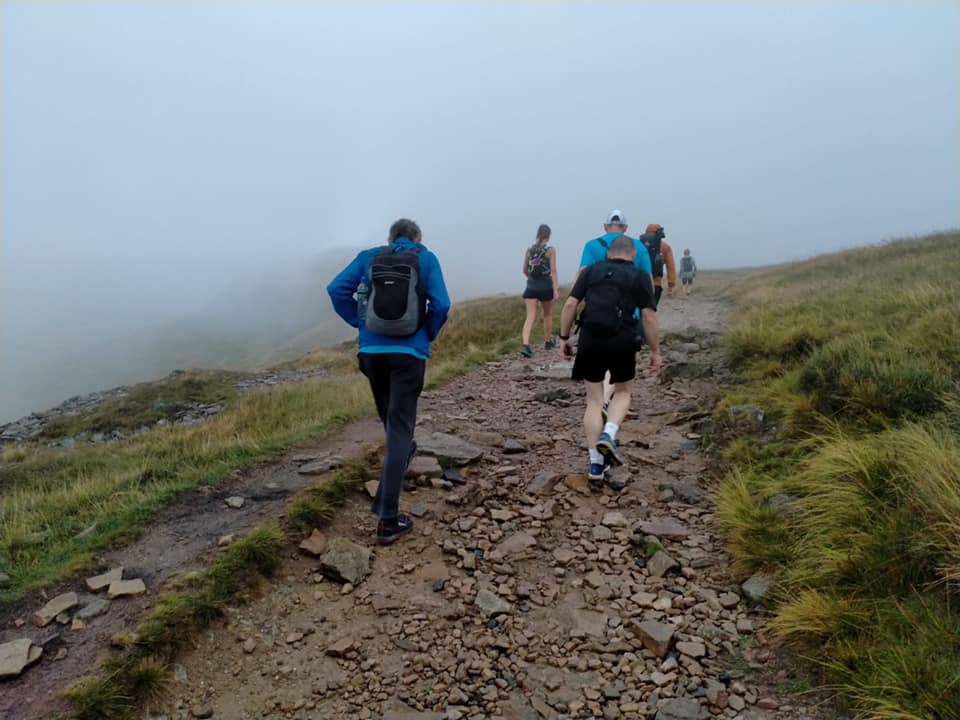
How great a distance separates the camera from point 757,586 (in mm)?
3814

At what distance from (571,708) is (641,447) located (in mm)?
3756

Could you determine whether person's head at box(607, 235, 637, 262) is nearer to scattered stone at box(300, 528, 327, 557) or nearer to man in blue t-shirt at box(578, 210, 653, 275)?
man in blue t-shirt at box(578, 210, 653, 275)

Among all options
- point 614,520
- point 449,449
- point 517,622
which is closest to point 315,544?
point 517,622

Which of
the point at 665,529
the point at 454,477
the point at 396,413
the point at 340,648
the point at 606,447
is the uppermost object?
the point at 396,413

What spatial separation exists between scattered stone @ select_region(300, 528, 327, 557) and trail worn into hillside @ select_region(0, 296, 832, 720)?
135mm

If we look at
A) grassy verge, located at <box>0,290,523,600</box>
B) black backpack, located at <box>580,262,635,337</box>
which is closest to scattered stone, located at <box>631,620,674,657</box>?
black backpack, located at <box>580,262,635,337</box>

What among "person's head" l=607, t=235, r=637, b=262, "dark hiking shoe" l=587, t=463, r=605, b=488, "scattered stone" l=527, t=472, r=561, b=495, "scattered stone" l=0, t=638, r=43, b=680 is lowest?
"scattered stone" l=0, t=638, r=43, b=680

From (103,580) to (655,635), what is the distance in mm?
3933

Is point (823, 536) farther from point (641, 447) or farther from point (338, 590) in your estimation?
point (338, 590)

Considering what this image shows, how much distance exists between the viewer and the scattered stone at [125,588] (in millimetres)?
4016

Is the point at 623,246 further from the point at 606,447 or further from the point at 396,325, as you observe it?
the point at 396,325

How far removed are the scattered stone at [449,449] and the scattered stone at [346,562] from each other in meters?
1.69

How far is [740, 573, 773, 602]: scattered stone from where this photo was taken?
3.74 meters

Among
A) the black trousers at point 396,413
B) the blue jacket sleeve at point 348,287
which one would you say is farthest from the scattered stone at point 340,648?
the blue jacket sleeve at point 348,287
